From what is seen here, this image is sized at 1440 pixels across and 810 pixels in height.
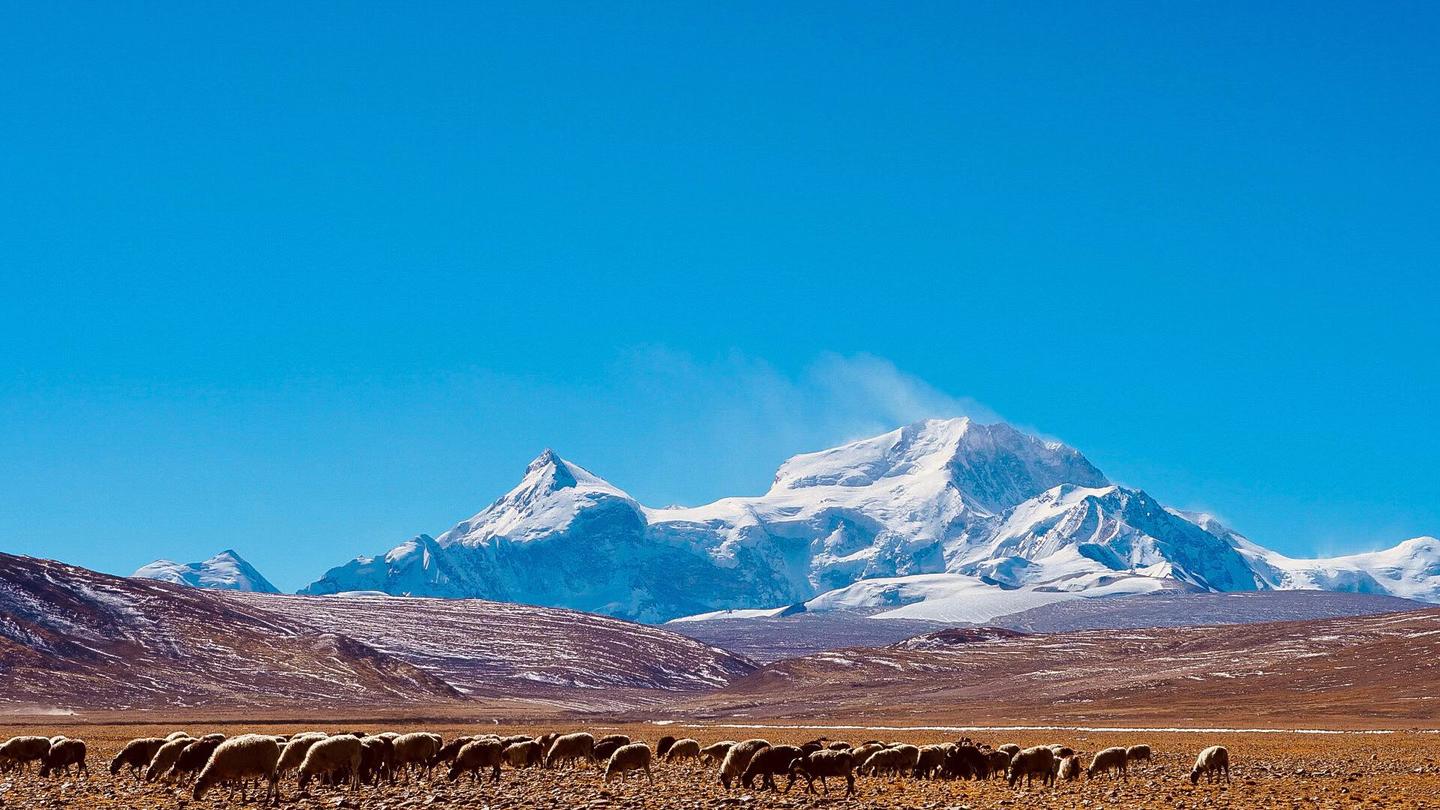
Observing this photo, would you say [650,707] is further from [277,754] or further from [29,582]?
[277,754]

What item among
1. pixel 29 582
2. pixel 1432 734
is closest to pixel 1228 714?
pixel 1432 734

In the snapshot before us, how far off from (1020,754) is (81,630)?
15839 centimetres

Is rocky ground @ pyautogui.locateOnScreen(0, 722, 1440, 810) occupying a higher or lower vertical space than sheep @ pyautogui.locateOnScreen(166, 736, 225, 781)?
lower

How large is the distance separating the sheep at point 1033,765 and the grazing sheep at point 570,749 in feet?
48.7

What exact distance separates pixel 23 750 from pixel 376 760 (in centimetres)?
1369

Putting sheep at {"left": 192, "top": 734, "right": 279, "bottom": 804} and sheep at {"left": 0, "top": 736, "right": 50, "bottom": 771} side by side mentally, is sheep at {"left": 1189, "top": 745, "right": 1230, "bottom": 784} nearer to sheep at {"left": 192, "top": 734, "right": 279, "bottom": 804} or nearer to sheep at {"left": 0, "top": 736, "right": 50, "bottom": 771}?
sheep at {"left": 192, "top": 734, "right": 279, "bottom": 804}

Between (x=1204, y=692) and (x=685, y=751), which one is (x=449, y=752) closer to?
Answer: (x=685, y=751)

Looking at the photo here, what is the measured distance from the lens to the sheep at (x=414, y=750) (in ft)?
132

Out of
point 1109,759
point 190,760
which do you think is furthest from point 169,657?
point 1109,759

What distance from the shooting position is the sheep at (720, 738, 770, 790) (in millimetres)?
Result: 36316

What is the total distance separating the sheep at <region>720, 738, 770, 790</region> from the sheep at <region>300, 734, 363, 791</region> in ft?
33.9

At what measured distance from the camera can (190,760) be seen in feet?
120

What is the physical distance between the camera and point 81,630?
164875 millimetres

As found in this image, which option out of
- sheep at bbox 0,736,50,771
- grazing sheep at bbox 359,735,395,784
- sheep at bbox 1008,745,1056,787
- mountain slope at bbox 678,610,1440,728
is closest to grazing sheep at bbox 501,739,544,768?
grazing sheep at bbox 359,735,395,784
